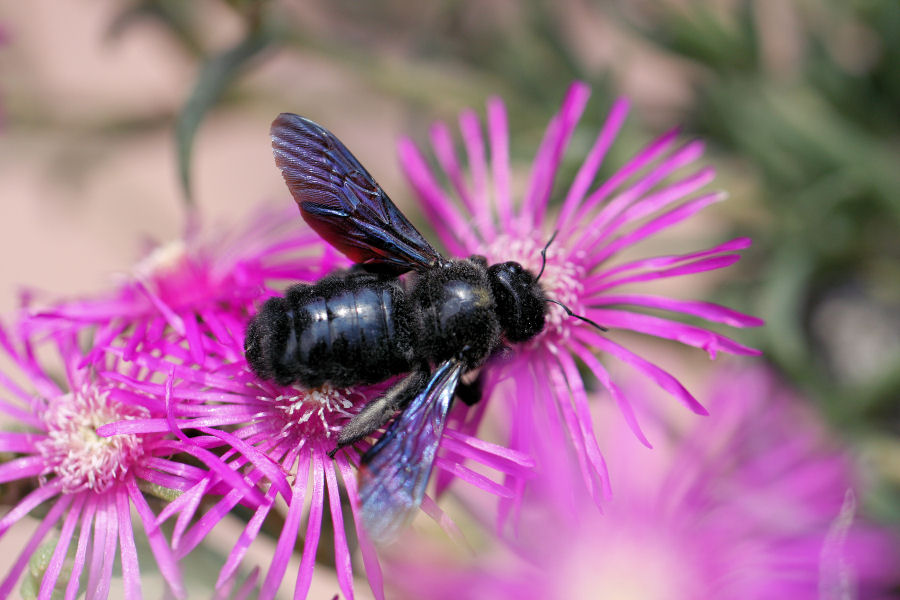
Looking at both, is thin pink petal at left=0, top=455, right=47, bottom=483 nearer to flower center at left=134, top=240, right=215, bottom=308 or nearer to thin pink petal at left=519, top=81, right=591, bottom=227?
flower center at left=134, top=240, right=215, bottom=308

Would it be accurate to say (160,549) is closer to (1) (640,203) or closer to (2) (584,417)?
(2) (584,417)

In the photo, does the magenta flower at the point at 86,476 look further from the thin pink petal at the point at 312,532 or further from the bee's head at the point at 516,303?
the bee's head at the point at 516,303

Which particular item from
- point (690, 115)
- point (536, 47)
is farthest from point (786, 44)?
point (536, 47)

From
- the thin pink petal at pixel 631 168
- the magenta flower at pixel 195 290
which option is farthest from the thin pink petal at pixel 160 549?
the thin pink petal at pixel 631 168

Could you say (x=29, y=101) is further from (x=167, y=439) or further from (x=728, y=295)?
(x=728, y=295)

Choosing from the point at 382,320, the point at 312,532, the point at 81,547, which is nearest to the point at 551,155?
the point at 382,320
